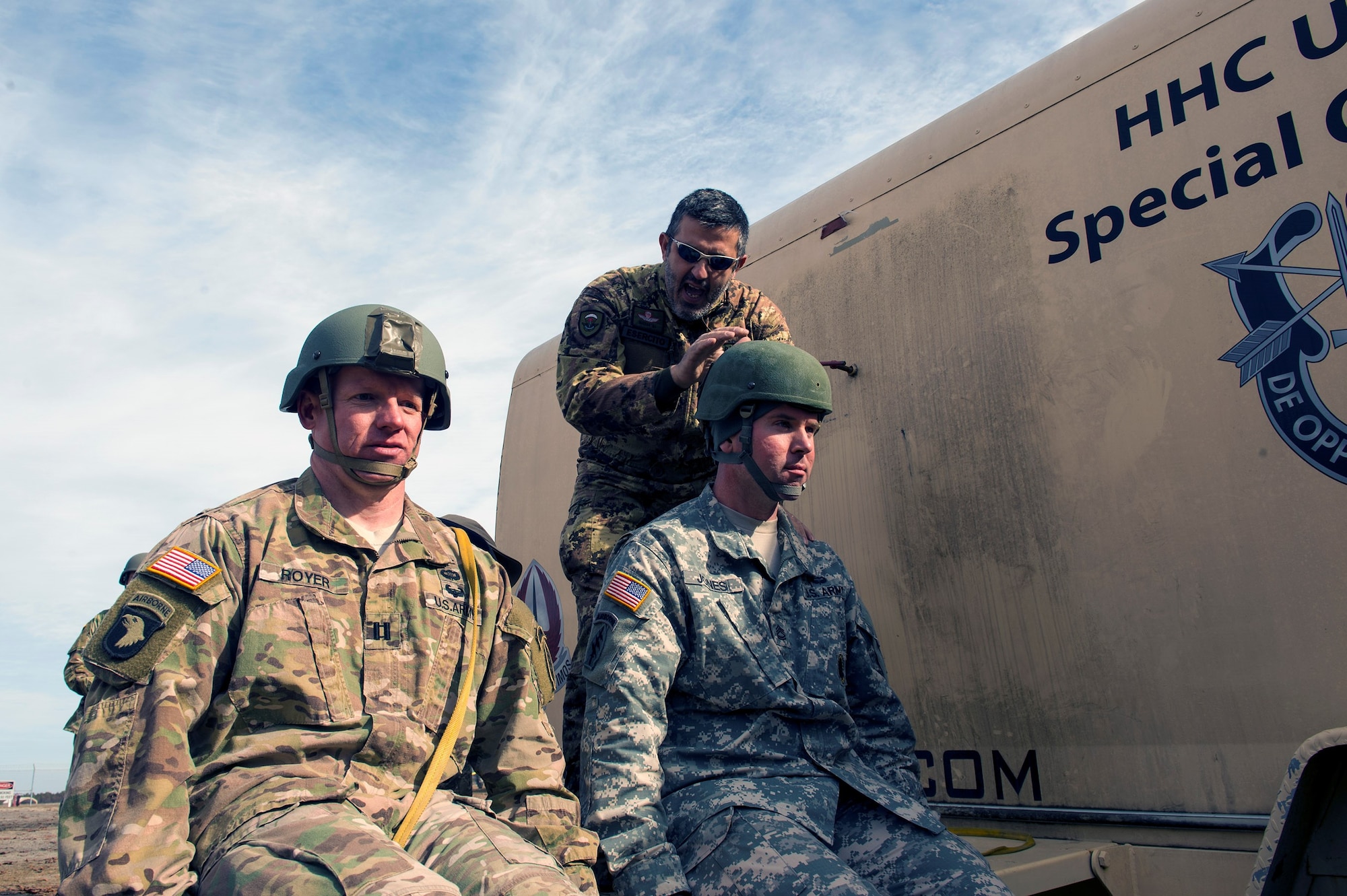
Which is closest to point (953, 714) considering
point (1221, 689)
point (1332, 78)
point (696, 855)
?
point (1221, 689)

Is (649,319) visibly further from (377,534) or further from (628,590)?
(377,534)

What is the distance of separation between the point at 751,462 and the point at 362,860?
1.37 m

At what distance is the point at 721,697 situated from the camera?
2.17 meters

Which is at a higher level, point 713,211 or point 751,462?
point 713,211

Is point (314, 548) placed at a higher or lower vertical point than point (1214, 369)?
lower

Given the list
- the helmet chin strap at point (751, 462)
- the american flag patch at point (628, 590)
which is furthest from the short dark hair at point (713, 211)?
the american flag patch at point (628, 590)

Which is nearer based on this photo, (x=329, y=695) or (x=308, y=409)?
(x=329, y=695)

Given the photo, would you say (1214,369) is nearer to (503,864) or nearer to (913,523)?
Result: (913,523)

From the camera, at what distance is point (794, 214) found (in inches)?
139

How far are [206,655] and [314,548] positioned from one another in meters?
0.31

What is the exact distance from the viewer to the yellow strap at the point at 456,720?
1.74 m

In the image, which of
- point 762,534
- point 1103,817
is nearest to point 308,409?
point 762,534

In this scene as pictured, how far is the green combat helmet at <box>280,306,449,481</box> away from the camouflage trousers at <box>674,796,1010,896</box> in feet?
3.41

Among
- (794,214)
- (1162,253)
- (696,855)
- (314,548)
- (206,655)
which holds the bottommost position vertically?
(696,855)
